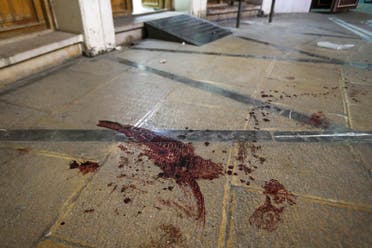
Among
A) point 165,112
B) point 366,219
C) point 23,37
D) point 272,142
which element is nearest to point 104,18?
point 23,37

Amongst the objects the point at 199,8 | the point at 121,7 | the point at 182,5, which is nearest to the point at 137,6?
the point at 182,5

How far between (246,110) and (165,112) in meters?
0.85

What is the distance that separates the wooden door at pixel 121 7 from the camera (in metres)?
5.65

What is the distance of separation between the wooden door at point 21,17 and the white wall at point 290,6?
24.7 ft

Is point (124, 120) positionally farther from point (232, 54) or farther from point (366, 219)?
point (232, 54)

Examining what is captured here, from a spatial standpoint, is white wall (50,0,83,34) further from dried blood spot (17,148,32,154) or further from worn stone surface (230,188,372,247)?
worn stone surface (230,188,372,247)

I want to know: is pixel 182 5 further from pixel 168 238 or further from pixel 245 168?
pixel 168 238

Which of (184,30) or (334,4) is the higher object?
(334,4)

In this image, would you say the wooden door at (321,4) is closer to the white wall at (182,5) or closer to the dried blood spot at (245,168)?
the white wall at (182,5)

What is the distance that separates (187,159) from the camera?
177cm

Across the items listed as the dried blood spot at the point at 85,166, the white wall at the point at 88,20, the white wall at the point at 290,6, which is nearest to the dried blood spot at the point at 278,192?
the dried blood spot at the point at 85,166

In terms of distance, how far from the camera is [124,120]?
7.34 ft

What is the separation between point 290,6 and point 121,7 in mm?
7059

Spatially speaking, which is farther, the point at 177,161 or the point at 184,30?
Result: the point at 184,30
